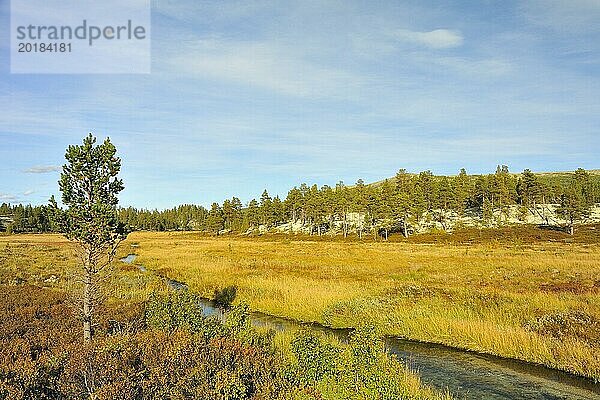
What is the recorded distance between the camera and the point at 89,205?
13719 mm

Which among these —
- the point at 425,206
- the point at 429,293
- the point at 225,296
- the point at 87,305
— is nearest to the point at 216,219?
the point at 425,206

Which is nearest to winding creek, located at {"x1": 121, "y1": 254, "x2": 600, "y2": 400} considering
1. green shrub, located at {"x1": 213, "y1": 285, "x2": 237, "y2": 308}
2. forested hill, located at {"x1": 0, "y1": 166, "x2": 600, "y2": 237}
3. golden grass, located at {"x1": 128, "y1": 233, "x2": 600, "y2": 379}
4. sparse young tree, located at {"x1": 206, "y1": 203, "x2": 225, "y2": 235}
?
golden grass, located at {"x1": 128, "y1": 233, "x2": 600, "y2": 379}

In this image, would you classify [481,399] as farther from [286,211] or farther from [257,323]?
[286,211]

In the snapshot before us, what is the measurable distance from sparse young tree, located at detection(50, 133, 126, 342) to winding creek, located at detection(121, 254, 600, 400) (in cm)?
951

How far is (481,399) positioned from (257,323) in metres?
12.1

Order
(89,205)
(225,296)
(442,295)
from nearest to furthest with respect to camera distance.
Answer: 1. (89,205)
2. (442,295)
3. (225,296)

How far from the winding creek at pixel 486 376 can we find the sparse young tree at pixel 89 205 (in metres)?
9.51

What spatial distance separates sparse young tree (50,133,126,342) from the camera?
43.6 ft

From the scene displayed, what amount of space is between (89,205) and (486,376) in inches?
563

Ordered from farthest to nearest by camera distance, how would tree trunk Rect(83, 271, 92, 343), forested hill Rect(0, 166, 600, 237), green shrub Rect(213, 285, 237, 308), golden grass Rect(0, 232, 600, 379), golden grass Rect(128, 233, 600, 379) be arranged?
forested hill Rect(0, 166, 600, 237), green shrub Rect(213, 285, 237, 308), golden grass Rect(0, 232, 600, 379), golden grass Rect(128, 233, 600, 379), tree trunk Rect(83, 271, 92, 343)

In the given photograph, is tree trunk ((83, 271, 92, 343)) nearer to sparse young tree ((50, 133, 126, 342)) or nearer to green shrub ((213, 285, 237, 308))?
sparse young tree ((50, 133, 126, 342))

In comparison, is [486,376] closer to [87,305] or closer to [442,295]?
[442,295]

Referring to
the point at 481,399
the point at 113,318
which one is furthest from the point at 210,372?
the point at 113,318

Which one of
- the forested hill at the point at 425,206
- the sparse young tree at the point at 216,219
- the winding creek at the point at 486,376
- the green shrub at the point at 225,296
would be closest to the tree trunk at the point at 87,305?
the winding creek at the point at 486,376
